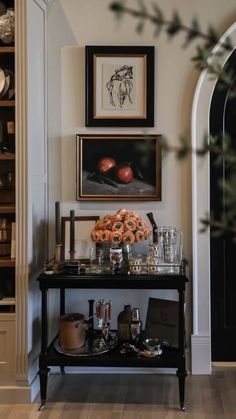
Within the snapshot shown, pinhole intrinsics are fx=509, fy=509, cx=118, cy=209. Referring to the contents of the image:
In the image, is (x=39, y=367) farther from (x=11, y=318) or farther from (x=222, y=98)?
(x=222, y=98)

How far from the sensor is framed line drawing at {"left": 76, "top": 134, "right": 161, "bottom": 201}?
11.1 feet

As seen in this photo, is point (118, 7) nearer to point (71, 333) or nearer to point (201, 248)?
point (71, 333)

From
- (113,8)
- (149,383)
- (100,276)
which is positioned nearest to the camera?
(113,8)

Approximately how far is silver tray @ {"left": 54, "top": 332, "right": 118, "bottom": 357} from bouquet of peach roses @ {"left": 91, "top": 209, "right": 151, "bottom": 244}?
2.03ft

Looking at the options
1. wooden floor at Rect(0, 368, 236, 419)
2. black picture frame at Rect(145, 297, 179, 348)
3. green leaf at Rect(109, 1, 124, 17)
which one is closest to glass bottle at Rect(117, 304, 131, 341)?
black picture frame at Rect(145, 297, 179, 348)

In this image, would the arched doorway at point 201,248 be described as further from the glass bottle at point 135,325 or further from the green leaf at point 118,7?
the green leaf at point 118,7

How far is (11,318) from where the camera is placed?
303 cm

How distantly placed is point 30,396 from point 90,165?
1.49 meters

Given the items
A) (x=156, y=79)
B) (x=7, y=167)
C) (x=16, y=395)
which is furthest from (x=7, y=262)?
(x=156, y=79)

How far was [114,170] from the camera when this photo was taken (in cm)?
340

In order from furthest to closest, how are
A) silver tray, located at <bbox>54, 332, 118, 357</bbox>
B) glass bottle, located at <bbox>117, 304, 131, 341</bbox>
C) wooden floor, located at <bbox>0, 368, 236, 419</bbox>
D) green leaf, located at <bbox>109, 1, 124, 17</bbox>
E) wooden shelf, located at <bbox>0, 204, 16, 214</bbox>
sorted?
glass bottle, located at <bbox>117, 304, 131, 341</bbox> → wooden shelf, located at <bbox>0, 204, 16, 214</bbox> → silver tray, located at <bbox>54, 332, 118, 357</bbox> → wooden floor, located at <bbox>0, 368, 236, 419</bbox> → green leaf, located at <bbox>109, 1, 124, 17</bbox>

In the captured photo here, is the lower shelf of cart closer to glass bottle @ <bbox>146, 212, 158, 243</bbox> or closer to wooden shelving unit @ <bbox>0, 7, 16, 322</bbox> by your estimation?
wooden shelving unit @ <bbox>0, 7, 16, 322</bbox>

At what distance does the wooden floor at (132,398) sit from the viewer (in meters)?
2.85

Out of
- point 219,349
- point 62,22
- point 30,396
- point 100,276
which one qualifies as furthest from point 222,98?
point 30,396
